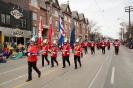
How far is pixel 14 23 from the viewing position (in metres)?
28.0

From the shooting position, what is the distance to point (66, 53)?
12328mm

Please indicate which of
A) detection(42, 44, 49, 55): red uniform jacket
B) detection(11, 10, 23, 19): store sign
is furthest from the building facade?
detection(42, 44, 49, 55): red uniform jacket

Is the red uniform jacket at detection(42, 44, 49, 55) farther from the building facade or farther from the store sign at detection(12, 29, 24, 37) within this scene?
the store sign at detection(12, 29, 24, 37)

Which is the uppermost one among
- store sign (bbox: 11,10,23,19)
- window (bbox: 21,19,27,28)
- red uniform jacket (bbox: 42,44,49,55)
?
store sign (bbox: 11,10,23,19)

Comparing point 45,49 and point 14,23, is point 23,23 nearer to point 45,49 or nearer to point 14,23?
point 14,23

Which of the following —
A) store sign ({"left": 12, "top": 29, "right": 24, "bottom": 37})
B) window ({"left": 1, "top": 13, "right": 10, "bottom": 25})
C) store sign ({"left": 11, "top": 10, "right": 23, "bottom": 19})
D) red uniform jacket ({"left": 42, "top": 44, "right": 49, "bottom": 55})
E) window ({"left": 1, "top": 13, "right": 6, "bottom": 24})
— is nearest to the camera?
red uniform jacket ({"left": 42, "top": 44, "right": 49, "bottom": 55})

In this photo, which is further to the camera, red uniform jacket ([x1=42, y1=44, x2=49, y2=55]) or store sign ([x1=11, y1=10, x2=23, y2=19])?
store sign ([x1=11, y1=10, x2=23, y2=19])

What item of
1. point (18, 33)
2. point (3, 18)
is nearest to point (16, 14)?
point (18, 33)

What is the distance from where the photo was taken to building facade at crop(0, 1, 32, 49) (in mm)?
25527

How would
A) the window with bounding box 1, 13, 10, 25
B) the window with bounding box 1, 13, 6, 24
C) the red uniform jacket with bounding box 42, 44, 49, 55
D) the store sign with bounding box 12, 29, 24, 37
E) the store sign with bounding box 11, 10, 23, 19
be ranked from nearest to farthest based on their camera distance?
1. the red uniform jacket with bounding box 42, 44, 49, 55
2. the window with bounding box 1, 13, 6, 24
3. the window with bounding box 1, 13, 10, 25
4. the store sign with bounding box 12, 29, 24, 37
5. the store sign with bounding box 11, 10, 23, 19

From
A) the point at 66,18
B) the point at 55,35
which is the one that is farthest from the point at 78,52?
the point at 66,18

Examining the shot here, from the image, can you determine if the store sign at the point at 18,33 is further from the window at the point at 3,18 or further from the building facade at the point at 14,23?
the window at the point at 3,18

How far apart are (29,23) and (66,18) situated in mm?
24671

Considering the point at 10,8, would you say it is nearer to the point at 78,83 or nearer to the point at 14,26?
the point at 14,26
